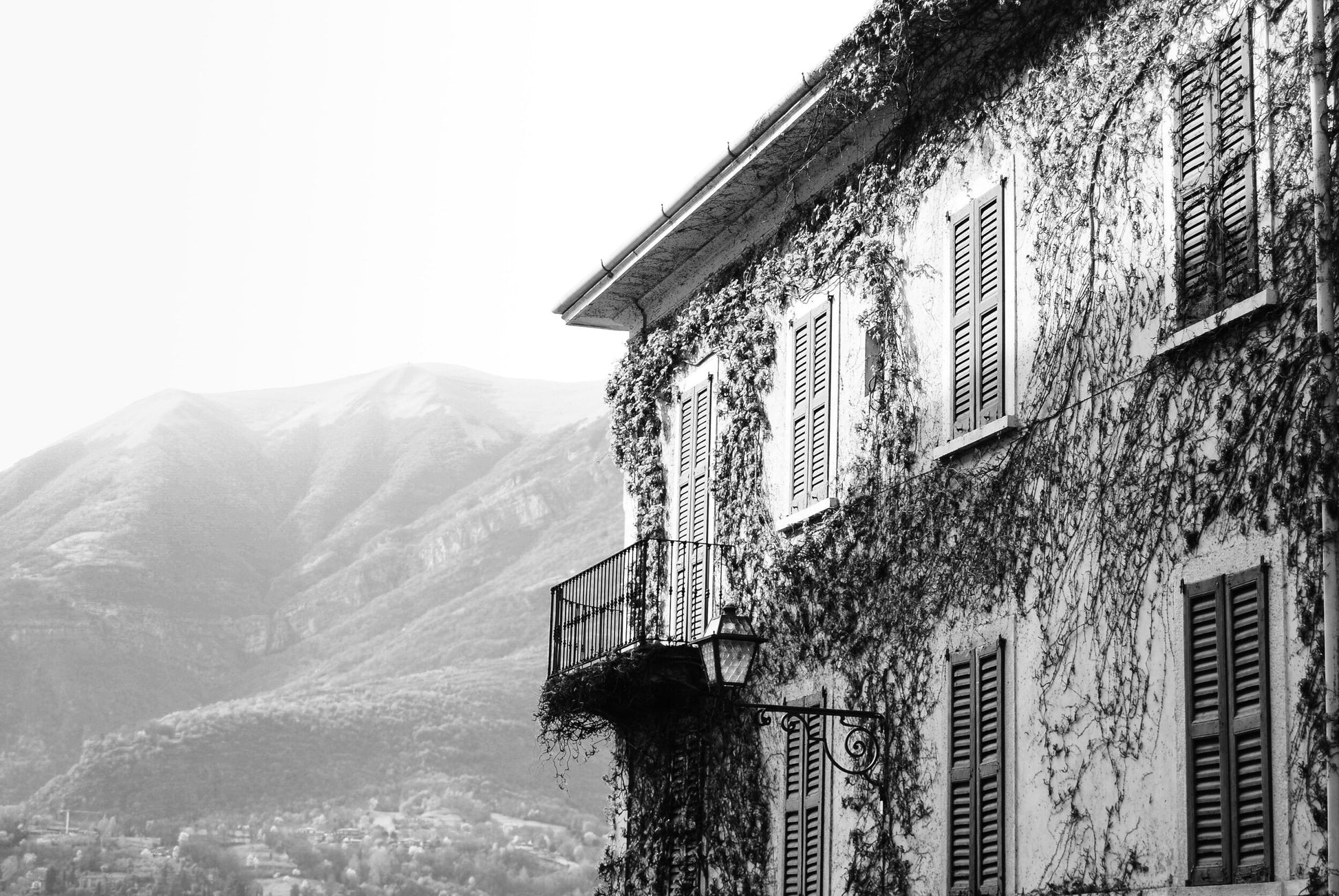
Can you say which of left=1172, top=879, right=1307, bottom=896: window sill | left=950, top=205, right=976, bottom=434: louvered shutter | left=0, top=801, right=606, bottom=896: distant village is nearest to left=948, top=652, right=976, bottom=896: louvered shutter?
left=950, top=205, right=976, bottom=434: louvered shutter

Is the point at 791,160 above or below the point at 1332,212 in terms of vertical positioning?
above

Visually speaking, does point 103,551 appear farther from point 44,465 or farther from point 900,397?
point 900,397

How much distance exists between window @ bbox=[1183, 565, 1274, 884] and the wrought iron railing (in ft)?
22.3

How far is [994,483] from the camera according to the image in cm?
1071

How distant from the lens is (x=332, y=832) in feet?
349

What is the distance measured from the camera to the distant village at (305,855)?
94.3 m

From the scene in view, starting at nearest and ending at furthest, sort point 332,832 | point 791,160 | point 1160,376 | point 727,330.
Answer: point 1160,376, point 791,160, point 727,330, point 332,832

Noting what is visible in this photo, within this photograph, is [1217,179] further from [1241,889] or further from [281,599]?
[281,599]

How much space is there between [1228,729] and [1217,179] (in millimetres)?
2672

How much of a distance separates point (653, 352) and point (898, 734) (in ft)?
20.9

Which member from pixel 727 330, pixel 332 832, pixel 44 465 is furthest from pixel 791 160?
pixel 44 465

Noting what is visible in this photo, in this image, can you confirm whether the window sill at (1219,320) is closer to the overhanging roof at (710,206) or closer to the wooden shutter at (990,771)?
the wooden shutter at (990,771)

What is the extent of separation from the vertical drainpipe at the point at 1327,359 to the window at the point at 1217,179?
462 millimetres

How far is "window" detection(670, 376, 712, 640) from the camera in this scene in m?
15.3
